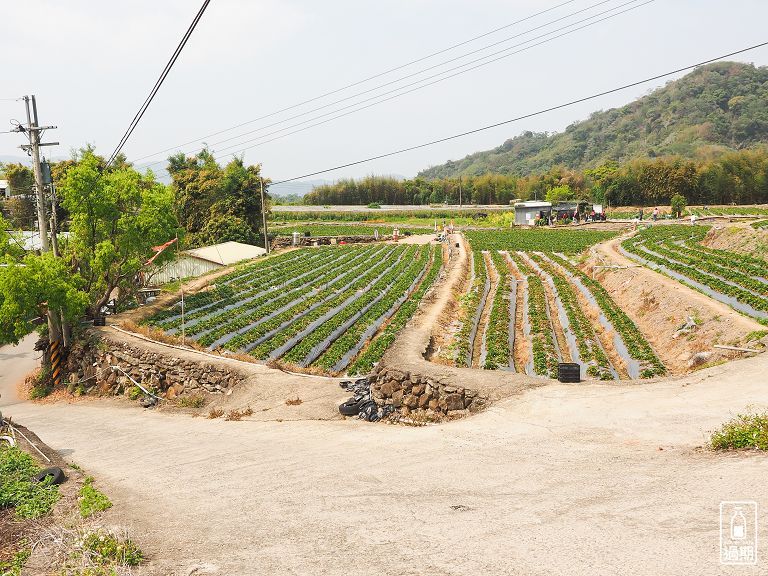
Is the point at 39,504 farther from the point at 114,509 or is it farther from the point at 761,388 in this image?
the point at 761,388

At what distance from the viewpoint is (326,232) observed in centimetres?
7406

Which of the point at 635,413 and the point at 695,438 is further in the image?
the point at 635,413

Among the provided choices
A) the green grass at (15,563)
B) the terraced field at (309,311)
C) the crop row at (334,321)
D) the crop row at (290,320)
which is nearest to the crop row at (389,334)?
the terraced field at (309,311)

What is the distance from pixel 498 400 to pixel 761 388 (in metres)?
5.26

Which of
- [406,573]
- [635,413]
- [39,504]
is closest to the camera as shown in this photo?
[406,573]

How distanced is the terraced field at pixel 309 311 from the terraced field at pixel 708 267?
12.8 meters

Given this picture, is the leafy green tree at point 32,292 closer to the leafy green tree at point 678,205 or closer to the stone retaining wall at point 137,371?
Result: the stone retaining wall at point 137,371

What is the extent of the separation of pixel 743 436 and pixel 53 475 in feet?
35.1

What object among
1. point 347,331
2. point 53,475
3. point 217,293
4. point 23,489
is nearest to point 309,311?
point 347,331

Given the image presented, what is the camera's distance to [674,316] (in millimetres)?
22141

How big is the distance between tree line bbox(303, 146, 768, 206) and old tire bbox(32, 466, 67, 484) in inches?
3337

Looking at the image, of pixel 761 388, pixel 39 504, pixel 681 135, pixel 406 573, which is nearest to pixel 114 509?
pixel 39 504

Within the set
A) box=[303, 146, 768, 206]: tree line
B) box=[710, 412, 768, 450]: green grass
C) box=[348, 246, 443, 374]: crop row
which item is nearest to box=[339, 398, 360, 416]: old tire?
box=[348, 246, 443, 374]: crop row

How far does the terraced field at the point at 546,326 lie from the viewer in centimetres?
1838
